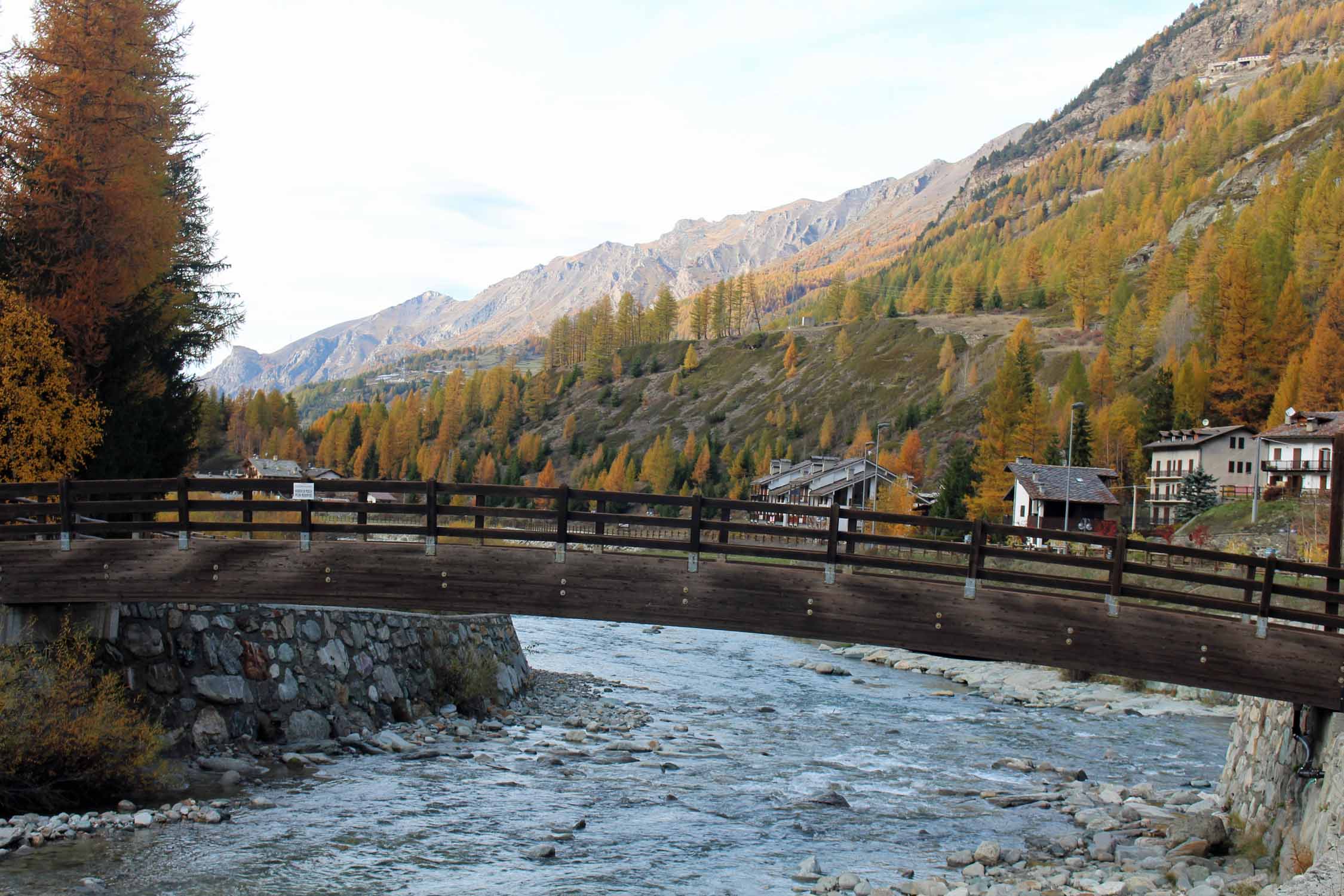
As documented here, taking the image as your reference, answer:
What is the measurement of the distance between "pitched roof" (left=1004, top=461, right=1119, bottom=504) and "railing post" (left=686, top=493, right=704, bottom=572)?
224 ft

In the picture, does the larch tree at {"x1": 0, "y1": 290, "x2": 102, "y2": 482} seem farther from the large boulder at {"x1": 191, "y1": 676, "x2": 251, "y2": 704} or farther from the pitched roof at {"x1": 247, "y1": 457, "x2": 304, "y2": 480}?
the pitched roof at {"x1": 247, "y1": 457, "x2": 304, "y2": 480}

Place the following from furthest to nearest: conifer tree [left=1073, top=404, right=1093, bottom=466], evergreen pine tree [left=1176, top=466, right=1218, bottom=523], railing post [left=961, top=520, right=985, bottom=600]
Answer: conifer tree [left=1073, top=404, right=1093, bottom=466] → evergreen pine tree [left=1176, top=466, right=1218, bottom=523] → railing post [left=961, top=520, right=985, bottom=600]

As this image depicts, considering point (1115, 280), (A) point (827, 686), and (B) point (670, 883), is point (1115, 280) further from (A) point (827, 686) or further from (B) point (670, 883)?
(B) point (670, 883)

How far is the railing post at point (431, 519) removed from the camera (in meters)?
18.1

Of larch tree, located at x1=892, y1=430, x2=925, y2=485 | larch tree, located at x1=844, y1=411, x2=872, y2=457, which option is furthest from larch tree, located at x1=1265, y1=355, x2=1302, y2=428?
larch tree, located at x1=844, y1=411, x2=872, y2=457

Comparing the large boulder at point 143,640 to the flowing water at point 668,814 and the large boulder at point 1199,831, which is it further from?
the large boulder at point 1199,831

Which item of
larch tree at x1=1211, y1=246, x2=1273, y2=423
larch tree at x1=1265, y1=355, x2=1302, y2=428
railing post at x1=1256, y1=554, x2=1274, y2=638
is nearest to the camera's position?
railing post at x1=1256, y1=554, x2=1274, y2=638

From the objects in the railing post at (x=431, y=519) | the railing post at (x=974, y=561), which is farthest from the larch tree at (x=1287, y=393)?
the railing post at (x=431, y=519)

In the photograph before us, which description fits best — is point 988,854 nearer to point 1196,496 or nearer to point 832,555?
point 832,555

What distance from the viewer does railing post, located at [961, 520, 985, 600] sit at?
17.0m

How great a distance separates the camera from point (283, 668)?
914 inches

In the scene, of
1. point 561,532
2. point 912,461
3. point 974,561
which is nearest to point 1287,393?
point 912,461

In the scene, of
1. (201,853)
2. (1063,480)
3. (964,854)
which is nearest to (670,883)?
(964,854)

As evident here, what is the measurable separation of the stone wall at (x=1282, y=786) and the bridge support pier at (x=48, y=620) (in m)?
21.1
